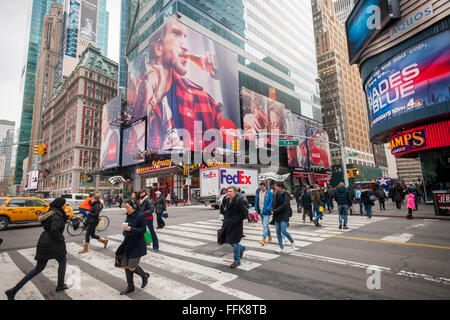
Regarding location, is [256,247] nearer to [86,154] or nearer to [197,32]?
[197,32]

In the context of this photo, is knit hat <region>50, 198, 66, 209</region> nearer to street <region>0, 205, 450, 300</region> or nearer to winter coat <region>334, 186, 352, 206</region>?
street <region>0, 205, 450, 300</region>

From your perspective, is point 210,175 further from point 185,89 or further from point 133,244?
point 185,89

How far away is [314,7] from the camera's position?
319 ft

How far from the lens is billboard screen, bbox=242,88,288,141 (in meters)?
46.1

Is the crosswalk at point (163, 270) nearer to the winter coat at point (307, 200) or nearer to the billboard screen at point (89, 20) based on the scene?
the winter coat at point (307, 200)

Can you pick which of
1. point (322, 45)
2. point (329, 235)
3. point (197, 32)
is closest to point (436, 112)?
point (329, 235)

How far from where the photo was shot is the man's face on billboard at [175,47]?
3678 centimetres

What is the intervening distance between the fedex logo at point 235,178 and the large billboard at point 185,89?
1483 centimetres

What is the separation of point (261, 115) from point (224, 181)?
1233 inches

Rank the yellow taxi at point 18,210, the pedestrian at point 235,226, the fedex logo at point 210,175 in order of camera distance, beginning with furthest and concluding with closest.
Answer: the fedex logo at point 210,175 < the yellow taxi at point 18,210 < the pedestrian at point 235,226

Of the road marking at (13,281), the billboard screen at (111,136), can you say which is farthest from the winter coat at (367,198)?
the billboard screen at (111,136)

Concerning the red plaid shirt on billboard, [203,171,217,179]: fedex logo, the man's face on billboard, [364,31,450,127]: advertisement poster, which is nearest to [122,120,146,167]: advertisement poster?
the red plaid shirt on billboard

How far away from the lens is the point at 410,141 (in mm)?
21094
